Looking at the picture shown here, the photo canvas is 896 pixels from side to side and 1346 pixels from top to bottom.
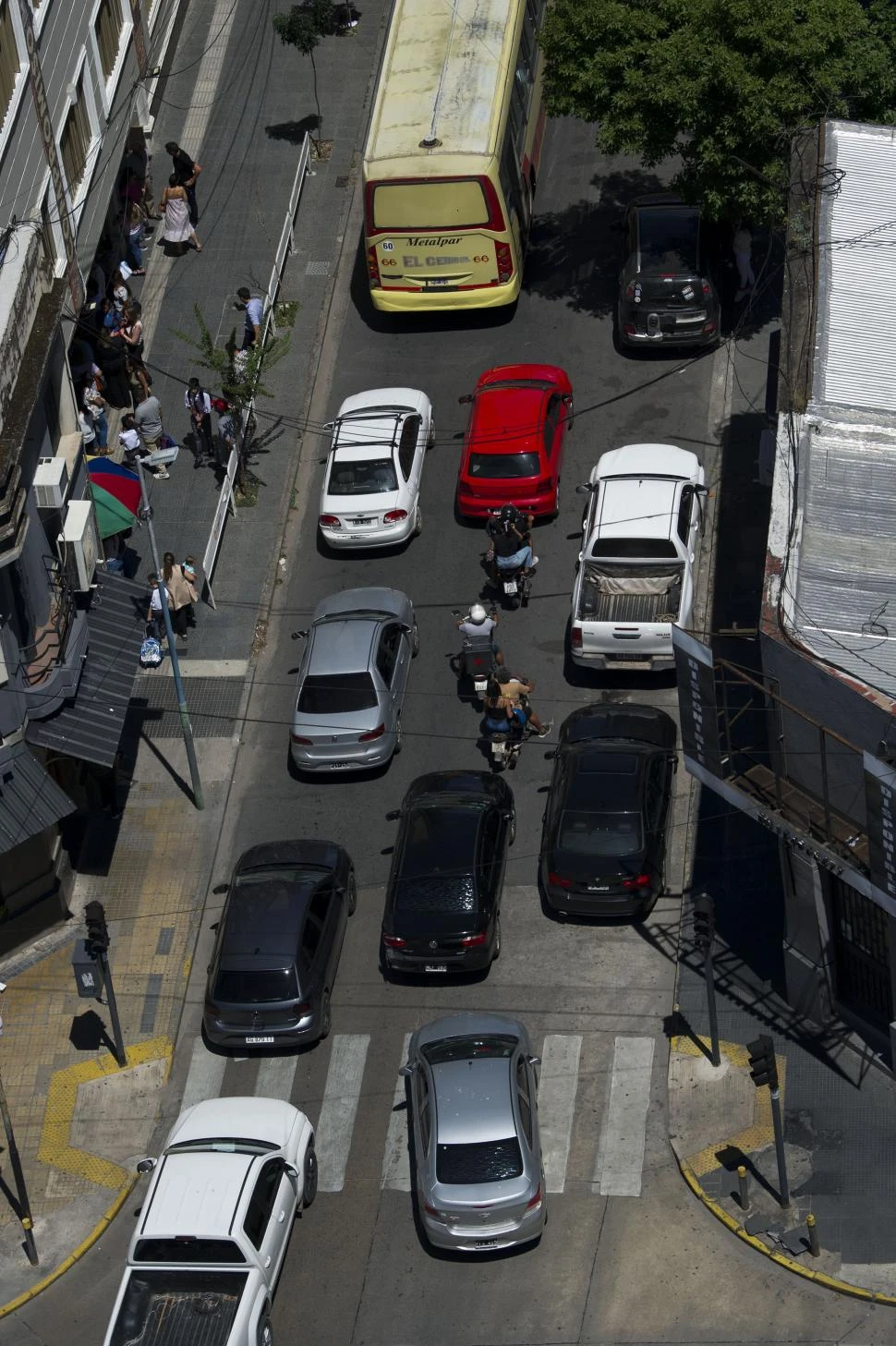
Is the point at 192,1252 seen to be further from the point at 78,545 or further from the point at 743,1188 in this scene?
the point at 78,545

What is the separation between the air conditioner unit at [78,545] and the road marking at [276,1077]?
8016 millimetres

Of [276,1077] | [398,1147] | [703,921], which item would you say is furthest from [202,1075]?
[703,921]

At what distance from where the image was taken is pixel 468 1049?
2784 cm

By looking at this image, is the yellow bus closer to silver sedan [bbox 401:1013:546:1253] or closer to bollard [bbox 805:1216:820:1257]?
silver sedan [bbox 401:1013:546:1253]

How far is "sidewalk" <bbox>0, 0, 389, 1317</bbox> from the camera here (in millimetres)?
29672

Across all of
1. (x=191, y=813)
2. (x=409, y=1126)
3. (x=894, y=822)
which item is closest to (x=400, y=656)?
(x=191, y=813)

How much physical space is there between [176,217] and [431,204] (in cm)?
686

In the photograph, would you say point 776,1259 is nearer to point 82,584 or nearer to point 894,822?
point 894,822

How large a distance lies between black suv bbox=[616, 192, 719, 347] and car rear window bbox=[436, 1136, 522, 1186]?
58.6ft

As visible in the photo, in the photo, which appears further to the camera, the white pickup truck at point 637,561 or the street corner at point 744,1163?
the white pickup truck at point 637,561

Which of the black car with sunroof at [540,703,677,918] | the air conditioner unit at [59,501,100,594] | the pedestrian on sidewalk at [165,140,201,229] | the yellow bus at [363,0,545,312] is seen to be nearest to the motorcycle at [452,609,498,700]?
the black car with sunroof at [540,703,677,918]

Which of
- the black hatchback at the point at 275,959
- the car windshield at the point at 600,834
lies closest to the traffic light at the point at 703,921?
the car windshield at the point at 600,834

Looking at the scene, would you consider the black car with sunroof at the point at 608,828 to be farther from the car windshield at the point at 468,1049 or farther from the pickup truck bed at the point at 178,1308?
the pickup truck bed at the point at 178,1308

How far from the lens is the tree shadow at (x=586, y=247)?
136ft
